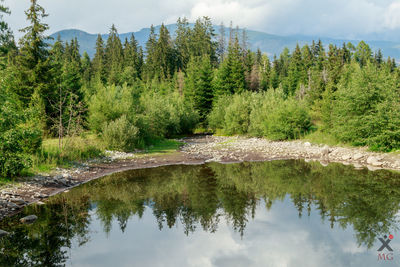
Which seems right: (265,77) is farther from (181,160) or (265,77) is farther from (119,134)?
(119,134)

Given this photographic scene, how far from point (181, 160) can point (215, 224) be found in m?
12.9

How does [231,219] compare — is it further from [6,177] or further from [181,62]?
[181,62]

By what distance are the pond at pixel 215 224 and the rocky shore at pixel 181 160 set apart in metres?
1.04

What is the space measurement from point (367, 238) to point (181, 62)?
3002 inches

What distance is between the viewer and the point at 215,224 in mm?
12656

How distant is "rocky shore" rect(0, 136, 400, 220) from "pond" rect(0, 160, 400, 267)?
40.9 inches

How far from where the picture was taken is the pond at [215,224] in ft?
33.1

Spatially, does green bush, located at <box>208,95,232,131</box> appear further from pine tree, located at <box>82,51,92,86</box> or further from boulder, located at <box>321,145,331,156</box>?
pine tree, located at <box>82,51,92,86</box>

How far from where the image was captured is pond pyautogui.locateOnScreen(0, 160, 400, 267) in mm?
10086

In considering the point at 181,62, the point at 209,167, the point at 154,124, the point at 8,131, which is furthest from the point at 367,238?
the point at 181,62

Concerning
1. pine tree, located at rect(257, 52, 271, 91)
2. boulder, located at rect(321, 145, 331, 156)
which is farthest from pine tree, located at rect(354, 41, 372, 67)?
boulder, located at rect(321, 145, 331, 156)

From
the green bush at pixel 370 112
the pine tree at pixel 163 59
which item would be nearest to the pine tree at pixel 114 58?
the pine tree at pixel 163 59

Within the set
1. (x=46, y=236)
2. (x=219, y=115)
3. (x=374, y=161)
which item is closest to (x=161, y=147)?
(x=219, y=115)

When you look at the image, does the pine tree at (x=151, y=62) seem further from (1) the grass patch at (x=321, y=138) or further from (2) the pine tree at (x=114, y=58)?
(1) the grass patch at (x=321, y=138)
